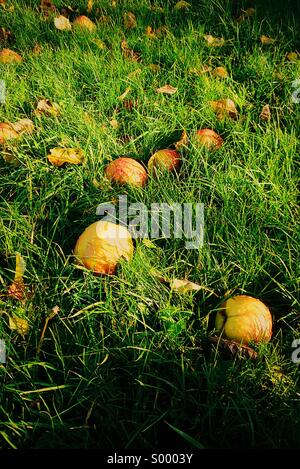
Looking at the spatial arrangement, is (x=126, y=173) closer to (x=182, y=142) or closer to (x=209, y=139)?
(x=182, y=142)

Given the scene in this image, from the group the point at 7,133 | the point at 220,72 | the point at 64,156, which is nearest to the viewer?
the point at 64,156

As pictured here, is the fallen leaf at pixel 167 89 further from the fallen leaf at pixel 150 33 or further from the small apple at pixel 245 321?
the small apple at pixel 245 321

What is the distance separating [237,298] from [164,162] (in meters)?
0.78

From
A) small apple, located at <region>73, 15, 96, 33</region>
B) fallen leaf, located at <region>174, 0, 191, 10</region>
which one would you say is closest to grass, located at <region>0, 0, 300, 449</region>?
small apple, located at <region>73, 15, 96, 33</region>

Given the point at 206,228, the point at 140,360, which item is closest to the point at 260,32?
the point at 206,228

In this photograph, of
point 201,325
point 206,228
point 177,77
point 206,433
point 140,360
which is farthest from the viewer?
point 177,77

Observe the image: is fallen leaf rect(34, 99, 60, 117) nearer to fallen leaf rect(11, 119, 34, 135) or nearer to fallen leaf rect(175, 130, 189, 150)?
Result: fallen leaf rect(11, 119, 34, 135)

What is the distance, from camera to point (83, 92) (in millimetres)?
2652

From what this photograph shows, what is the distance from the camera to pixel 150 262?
1.72m

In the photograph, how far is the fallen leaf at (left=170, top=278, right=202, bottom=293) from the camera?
160 cm

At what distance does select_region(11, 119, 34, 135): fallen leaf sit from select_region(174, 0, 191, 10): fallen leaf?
1.72 meters

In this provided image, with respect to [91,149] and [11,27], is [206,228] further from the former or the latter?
[11,27]

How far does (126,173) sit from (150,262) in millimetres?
453

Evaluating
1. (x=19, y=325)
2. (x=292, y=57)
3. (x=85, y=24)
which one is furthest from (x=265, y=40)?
(x=19, y=325)
